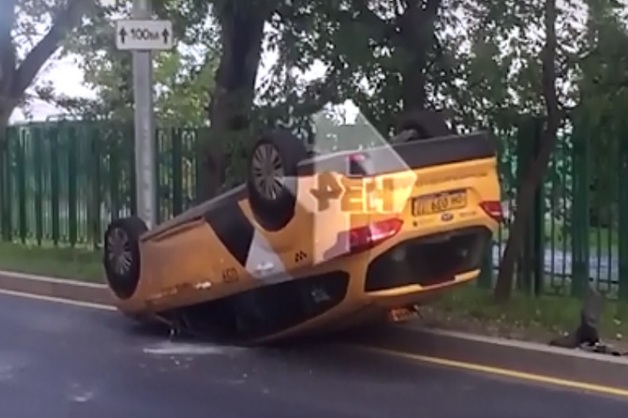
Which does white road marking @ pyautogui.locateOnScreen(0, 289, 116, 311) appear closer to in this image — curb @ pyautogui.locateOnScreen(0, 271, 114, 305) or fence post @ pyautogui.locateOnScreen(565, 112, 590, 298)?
curb @ pyautogui.locateOnScreen(0, 271, 114, 305)

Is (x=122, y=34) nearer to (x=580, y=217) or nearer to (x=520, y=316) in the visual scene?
(x=580, y=217)

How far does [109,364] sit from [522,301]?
3628 millimetres

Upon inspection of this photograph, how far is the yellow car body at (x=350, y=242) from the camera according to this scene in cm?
960

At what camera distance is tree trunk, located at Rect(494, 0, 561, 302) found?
11.5 metres

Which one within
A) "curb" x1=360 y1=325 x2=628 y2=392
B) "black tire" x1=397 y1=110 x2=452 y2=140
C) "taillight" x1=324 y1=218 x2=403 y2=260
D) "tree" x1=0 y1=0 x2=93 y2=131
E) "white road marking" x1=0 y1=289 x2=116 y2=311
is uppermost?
"tree" x1=0 y1=0 x2=93 y2=131

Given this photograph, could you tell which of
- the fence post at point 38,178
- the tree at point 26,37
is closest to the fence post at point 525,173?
the fence post at point 38,178

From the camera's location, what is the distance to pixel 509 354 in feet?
32.0

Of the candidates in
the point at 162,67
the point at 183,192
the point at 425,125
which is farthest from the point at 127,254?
the point at 162,67

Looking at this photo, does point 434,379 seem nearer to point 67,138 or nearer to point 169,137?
point 169,137

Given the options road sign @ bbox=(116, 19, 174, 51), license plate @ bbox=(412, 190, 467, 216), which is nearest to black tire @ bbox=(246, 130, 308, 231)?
license plate @ bbox=(412, 190, 467, 216)

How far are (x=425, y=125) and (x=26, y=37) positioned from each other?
13459mm

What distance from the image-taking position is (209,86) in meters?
17.9

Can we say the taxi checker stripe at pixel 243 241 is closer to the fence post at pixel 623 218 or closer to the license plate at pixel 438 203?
the license plate at pixel 438 203

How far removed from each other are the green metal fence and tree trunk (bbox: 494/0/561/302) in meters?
0.46
